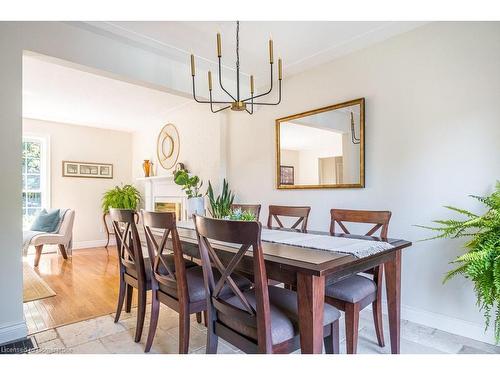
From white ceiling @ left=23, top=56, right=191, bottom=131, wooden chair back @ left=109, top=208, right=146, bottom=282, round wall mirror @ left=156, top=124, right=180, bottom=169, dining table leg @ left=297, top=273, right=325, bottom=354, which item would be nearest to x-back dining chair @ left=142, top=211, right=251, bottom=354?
wooden chair back @ left=109, top=208, right=146, bottom=282

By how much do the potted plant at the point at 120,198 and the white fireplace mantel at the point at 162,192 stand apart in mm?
249

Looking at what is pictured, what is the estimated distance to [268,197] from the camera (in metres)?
3.67

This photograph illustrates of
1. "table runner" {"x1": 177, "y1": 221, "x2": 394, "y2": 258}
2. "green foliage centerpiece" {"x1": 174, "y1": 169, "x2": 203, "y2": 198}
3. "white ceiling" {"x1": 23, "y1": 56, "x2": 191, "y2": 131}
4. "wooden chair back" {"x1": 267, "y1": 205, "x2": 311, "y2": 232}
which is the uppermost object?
"white ceiling" {"x1": 23, "y1": 56, "x2": 191, "y2": 131}

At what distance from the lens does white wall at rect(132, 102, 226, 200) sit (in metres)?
4.19

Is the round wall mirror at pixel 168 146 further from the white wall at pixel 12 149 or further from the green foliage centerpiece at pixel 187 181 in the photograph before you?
the white wall at pixel 12 149

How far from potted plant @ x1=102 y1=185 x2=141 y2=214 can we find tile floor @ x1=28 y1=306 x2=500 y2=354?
3501mm

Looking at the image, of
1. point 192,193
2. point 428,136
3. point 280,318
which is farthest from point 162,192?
point 280,318

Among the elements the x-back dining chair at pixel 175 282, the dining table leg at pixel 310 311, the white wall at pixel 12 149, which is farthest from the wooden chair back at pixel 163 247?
the white wall at pixel 12 149

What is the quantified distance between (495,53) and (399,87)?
2.09 feet

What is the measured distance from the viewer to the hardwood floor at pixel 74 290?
2598 millimetres

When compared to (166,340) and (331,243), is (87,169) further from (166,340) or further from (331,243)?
(331,243)

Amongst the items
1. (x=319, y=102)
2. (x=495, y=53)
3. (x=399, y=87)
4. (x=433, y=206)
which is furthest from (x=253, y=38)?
Result: (x=433, y=206)

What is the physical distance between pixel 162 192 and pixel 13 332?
10.9 ft

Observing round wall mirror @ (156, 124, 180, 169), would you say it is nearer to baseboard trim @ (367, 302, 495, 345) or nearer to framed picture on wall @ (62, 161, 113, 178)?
framed picture on wall @ (62, 161, 113, 178)
